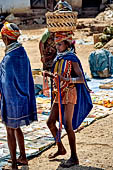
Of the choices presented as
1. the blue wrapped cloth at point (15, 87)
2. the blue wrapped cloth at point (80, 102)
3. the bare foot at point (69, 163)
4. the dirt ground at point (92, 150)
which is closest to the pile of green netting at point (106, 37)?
the dirt ground at point (92, 150)

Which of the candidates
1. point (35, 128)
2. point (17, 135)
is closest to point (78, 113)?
point (17, 135)

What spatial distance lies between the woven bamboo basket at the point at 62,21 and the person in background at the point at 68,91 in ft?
0.29

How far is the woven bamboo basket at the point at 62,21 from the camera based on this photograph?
15.3 feet

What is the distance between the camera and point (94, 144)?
5.44 meters

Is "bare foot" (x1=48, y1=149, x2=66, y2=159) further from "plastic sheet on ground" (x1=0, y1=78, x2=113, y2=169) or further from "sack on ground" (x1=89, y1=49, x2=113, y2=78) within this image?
"sack on ground" (x1=89, y1=49, x2=113, y2=78)

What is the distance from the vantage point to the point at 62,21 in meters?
4.72

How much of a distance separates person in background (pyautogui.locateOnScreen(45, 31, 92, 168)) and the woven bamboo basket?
0.09 meters

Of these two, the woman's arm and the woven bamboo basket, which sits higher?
the woven bamboo basket

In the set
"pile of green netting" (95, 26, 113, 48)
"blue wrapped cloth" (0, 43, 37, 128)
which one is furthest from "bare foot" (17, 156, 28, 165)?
"pile of green netting" (95, 26, 113, 48)

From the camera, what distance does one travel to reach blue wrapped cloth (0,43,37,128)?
425 cm

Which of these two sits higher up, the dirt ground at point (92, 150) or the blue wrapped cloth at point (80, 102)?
the blue wrapped cloth at point (80, 102)

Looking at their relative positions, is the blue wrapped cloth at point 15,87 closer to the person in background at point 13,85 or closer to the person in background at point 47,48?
the person in background at point 13,85

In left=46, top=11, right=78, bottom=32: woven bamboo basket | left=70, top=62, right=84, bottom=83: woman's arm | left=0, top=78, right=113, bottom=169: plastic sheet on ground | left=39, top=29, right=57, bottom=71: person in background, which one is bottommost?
left=0, top=78, right=113, bottom=169: plastic sheet on ground

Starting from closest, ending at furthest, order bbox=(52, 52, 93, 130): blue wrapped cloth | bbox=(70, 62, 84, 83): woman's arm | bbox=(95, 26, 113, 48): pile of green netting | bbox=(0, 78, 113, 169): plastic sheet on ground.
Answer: bbox=(70, 62, 84, 83): woman's arm < bbox=(52, 52, 93, 130): blue wrapped cloth < bbox=(0, 78, 113, 169): plastic sheet on ground < bbox=(95, 26, 113, 48): pile of green netting
